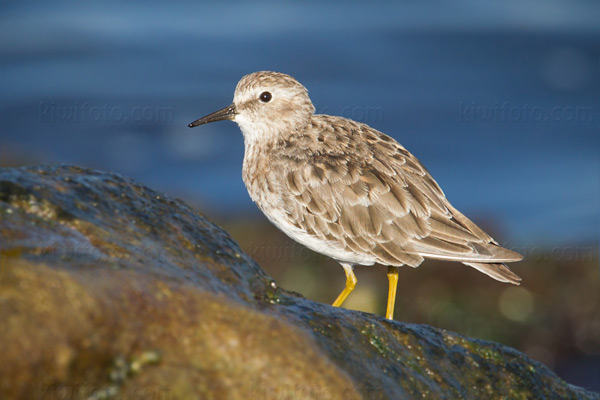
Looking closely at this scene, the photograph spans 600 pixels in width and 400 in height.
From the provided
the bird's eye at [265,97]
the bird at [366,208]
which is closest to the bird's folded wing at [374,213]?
the bird at [366,208]

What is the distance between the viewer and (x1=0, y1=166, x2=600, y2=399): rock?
335 centimetres

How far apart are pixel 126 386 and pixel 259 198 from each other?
3.78m

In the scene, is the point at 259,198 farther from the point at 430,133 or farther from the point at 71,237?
the point at 430,133

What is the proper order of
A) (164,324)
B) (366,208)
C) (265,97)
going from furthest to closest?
(265,97), (366,208), (164,324)

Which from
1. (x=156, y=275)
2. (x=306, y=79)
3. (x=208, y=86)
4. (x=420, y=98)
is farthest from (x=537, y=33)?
(x=156, y=275)

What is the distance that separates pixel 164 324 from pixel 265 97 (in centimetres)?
435

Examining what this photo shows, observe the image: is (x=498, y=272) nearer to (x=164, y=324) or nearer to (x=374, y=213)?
(x=374, y=213)

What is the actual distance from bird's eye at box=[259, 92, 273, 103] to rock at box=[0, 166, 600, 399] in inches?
110

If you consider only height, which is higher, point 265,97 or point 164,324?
point 265,97

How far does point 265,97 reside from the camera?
765 centimetres

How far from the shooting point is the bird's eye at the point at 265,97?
7.65 m

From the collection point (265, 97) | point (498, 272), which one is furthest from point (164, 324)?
point (265, 97)

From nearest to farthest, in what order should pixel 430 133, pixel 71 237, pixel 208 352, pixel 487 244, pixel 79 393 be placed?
pixel 79 393
pixel 208 352
pixel 71 237
pixel 487 244
pixel 430 133

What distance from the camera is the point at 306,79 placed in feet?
72.2
